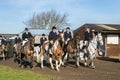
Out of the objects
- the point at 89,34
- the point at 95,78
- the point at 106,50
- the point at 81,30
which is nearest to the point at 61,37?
the point at 89,34

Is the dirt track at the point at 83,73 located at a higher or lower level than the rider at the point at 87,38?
lower

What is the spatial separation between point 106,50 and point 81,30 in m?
5.79

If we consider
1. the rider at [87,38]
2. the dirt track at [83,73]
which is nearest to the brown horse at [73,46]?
the rider at [87,38]

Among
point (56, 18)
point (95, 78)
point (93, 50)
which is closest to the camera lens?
point (95, 78)

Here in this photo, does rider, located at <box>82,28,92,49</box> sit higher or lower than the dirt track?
higher

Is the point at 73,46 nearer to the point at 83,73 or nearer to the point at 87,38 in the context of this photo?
the point at 87,38

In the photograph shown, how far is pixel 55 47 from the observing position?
21.3 meters

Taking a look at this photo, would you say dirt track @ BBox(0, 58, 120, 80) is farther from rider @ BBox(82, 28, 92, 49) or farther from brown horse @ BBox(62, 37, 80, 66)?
rider @ BBox(82, 28, 92, 49)

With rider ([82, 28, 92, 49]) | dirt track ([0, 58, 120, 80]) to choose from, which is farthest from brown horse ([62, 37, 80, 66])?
dirt track ([0, 58, 120, 80])

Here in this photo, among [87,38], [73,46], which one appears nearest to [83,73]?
[73,46]

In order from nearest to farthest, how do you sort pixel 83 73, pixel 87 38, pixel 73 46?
pixel 83 73 < pixel 73 46 < pixel 87 38

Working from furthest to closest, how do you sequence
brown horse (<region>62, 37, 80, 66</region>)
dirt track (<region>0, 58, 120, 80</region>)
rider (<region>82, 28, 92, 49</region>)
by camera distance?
1. rider (<region>82, 28, 92, 49</region>)
2. brown horse (<region>62, 37, 80, 66</region>)
3. dirt track (<region>0, 58, 120, 80</region>)

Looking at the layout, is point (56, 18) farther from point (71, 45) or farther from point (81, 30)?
point (71, 45)

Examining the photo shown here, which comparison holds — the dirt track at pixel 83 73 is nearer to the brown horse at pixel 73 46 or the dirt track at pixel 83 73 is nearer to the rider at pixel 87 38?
the brown horse at pixel 73 46
